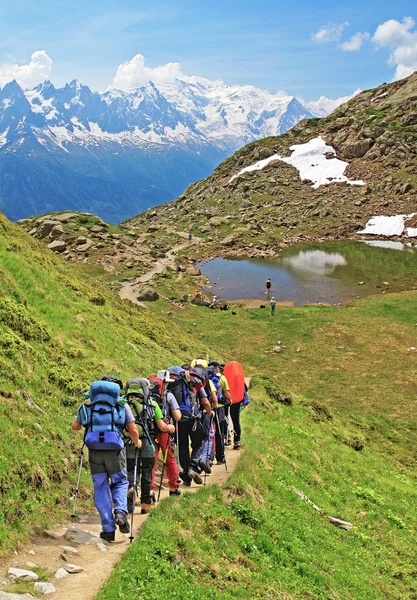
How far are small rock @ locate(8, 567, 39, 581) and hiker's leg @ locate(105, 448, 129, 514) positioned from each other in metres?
Answer: 2.02

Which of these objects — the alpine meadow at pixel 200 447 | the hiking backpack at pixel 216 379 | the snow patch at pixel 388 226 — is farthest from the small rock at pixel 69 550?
the snow patch at pixel 388 226

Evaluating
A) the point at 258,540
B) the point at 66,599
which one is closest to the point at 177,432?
the point at 258,540

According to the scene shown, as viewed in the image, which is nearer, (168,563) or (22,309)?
(168,563)

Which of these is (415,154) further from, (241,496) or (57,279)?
(241,496)

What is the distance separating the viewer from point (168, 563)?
26.0 feet

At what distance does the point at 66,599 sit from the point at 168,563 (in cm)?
177

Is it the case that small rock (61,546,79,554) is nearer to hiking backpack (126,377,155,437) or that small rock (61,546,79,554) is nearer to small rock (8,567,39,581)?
small rock (8,567,39,581)

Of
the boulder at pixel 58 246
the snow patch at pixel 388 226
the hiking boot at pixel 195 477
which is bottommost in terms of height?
the hiking boot at pixel 195 477

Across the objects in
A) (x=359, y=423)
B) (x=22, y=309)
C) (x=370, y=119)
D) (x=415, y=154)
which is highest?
(x=370, y=119)

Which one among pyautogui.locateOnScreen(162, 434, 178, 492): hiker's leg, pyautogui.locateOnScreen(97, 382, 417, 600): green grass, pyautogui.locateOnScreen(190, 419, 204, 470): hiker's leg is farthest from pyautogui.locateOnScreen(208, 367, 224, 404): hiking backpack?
pyautogui.locateOnScreen(162, 434, 178, 492): hiker's leg

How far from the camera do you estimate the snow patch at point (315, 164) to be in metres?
126

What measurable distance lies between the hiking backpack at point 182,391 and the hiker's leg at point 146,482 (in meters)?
1.86

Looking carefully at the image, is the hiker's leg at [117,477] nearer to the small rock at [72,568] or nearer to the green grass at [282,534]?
the green grass at [282,534]

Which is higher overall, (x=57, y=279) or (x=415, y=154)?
(x=415, y=154)
